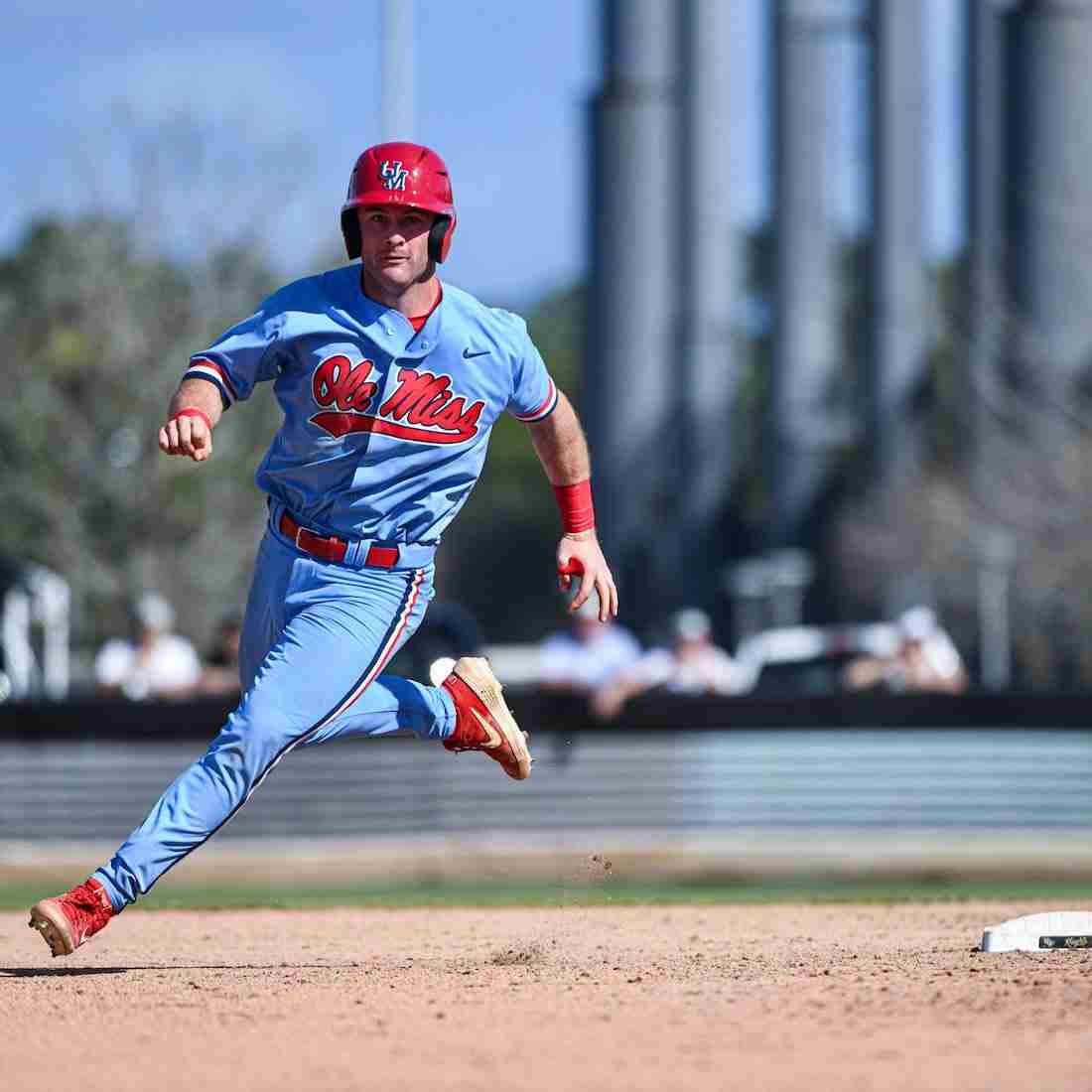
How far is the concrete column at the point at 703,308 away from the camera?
160 feet

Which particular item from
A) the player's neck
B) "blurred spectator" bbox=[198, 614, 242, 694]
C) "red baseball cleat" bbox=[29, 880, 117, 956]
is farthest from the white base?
"blurred spectator" bbox=[198, 614, 242, 694]

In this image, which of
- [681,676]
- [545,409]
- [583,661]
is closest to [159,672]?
[583,661]

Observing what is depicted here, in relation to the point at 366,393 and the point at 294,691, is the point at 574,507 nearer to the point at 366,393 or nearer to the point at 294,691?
the point at 366,393

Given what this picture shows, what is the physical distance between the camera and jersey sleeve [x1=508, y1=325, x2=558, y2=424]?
23.6 ft

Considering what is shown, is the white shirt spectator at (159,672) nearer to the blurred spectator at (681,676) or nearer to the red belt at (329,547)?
the blurred spectator at (681,676)

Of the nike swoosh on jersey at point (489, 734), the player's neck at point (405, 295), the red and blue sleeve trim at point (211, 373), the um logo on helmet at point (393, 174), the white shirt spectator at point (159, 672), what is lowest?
the white shirt spectator at point (159, 672)

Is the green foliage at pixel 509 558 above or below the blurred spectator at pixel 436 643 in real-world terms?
below

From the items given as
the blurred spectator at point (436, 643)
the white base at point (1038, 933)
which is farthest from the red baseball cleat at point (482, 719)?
the blurred spectator at point (436, 643)

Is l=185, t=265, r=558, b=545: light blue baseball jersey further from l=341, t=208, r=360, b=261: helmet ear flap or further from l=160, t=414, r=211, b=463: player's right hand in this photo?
l=160, t=414, r=211, b=463: player's right hand

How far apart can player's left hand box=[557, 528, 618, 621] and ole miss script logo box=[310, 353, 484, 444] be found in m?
0.75

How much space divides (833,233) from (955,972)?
1632 inches

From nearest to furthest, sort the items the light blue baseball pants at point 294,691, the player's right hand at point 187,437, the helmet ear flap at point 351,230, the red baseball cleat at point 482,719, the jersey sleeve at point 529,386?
the player's right hand at point 187,437
the light blue baseball pants at point 294,691
the helmet ear flap at point 351,230
the jersey sleeve at point 529,386
the red baseball cleat at point 482,719

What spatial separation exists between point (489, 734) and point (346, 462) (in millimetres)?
1157

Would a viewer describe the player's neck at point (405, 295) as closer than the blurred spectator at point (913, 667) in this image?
Yes
